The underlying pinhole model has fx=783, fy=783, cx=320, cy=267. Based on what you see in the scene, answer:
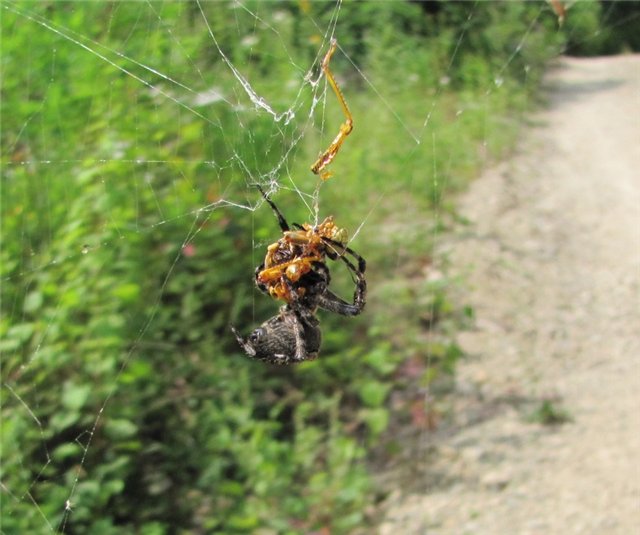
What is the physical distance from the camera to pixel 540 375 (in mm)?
3969

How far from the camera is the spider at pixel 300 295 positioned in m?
1.82

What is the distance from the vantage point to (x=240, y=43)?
3666 millimetres

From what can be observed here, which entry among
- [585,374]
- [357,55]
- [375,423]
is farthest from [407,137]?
[375,423]

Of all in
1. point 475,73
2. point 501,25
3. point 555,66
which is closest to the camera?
point 475,73

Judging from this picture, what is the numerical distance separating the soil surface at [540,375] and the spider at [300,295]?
1.42 m

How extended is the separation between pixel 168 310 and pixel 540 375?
1.97 metres

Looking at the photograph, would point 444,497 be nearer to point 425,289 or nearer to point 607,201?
point 425,289

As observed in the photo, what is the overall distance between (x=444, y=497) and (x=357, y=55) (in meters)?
4.34

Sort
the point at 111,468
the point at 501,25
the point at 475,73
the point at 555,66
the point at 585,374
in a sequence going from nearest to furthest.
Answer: the point at 111,468
the point at 585,374
the point at 475,73
the point at 501,25
the point at 555,66

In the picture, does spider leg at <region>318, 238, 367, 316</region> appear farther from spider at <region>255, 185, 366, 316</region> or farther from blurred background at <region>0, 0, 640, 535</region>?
blurred background at <region>0, 0, 640, 535</region>

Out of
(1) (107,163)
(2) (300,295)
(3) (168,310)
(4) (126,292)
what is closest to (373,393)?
(3) (168,310)

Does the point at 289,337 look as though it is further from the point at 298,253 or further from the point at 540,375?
the point at 540,375

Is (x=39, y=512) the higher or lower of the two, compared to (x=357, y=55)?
lower

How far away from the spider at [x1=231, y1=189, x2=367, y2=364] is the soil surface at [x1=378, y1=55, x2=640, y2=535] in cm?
142
